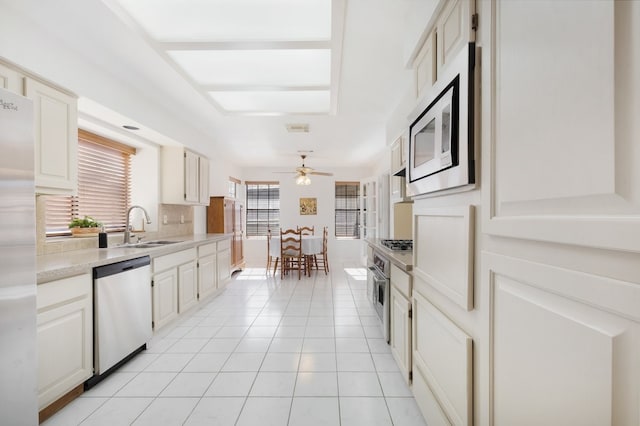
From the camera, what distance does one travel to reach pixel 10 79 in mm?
1816

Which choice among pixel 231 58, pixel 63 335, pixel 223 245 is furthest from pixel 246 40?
pixel 223 245

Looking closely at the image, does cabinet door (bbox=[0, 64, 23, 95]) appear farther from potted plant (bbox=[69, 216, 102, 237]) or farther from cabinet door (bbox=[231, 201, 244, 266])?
cabinet door (bbox=[231, 201, 244, 266])

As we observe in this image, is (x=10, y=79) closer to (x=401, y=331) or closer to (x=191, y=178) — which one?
(x=191, y=178)

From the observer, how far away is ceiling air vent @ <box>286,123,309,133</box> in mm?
4109

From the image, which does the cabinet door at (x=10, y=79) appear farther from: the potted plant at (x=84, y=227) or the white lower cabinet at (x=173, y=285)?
the white lower cabinet at (x=173, y=285)

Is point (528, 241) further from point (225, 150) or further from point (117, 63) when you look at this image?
point (225, 150)

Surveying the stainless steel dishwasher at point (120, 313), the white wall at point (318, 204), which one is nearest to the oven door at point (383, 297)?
the stainless steel dishwasher at point (120, 313)

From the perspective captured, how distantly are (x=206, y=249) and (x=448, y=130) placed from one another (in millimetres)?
3719

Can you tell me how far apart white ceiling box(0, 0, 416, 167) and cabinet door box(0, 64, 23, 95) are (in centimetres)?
38

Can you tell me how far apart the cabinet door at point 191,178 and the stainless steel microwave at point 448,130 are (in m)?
3.46

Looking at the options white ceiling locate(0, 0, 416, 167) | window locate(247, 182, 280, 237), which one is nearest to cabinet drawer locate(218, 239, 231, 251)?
white ceiling locate(0, 0, 416, 167)

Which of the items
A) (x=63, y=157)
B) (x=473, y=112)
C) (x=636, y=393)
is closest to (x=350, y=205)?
(x=63, y=157)

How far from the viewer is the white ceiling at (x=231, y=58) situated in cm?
184

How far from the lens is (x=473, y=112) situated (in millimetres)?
1058
